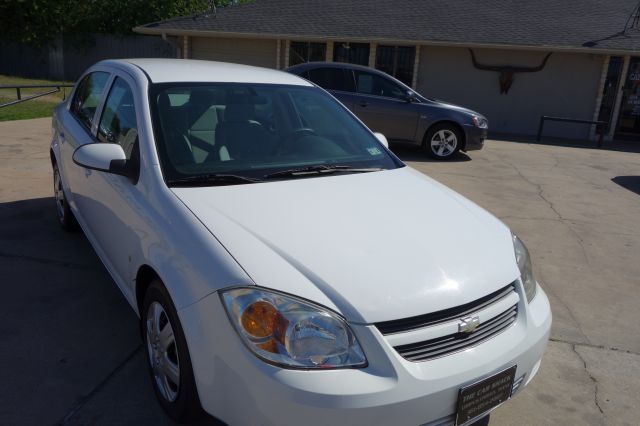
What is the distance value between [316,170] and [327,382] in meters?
1.49

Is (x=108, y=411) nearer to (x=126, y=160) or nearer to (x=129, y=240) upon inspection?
(x=129, y=240)

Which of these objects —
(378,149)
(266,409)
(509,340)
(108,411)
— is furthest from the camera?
(378,149)

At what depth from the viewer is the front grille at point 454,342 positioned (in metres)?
1.97

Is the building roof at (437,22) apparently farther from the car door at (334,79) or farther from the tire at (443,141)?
the tire at (443,141)

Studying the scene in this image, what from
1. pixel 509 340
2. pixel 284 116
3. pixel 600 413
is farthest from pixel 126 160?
pixel 600 413

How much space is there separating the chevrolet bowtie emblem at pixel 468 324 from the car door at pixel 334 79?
28.0 ft

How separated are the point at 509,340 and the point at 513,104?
15.3m

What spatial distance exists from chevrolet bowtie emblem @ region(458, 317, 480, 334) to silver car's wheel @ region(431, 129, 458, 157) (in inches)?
330

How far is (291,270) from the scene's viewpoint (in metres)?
2.06

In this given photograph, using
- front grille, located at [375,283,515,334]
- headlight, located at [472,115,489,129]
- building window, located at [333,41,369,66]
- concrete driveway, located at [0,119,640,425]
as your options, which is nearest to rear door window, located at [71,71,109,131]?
concrete driveway, located at [0,119,640,425]

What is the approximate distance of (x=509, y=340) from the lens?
2232mm

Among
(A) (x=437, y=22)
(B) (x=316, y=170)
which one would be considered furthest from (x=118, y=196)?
(A) (x=437, y=22)

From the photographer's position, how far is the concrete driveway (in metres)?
2.71

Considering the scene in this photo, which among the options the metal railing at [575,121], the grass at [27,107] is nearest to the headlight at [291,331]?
the grass at [27,107]
